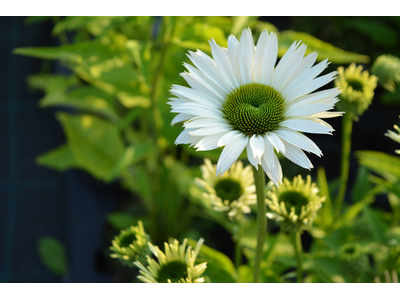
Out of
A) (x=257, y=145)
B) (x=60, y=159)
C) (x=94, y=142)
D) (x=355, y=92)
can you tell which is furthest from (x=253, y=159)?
(x=60, y=159)

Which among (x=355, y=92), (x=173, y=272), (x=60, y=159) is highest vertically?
(x=60, y=159)

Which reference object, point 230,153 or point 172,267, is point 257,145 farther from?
point 172,267

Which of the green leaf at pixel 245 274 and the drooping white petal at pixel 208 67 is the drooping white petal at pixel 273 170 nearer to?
the drooping white petal at pixel 208 67

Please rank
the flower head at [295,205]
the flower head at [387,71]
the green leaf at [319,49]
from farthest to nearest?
the green leaf at [319,49] → the flower head at [387,71] → the flower head at [295,205]

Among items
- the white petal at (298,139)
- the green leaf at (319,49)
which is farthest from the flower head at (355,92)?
the white petal at (298,139)

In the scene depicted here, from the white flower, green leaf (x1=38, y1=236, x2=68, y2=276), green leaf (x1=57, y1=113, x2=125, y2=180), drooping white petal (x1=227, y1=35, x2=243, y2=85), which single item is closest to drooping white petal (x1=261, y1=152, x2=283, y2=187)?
the white flower

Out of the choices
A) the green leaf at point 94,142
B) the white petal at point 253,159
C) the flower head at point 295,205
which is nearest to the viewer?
the white petal at point 253,159
